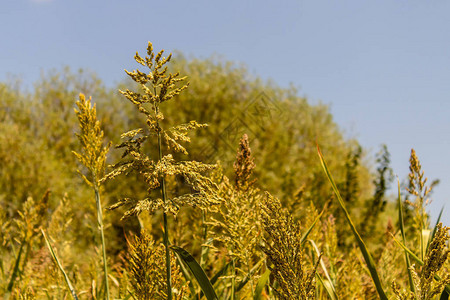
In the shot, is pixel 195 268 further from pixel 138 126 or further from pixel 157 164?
pixel 138 126

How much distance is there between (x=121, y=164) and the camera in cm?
165

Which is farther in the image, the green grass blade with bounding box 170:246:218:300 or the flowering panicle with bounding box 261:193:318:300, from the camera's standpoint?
the green grass blade with bounding box 170:246:218:300

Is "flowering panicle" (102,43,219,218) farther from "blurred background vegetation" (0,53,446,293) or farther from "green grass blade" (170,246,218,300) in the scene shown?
"blurred background vegetation" (0,53,446,293)

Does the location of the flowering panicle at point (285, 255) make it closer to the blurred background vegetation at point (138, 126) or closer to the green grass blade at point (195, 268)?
the green grass blade at point (195, 268)

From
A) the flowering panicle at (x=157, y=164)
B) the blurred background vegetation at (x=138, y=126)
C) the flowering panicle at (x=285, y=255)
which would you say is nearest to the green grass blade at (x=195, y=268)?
the flowering panicle at (x=157, y=164)

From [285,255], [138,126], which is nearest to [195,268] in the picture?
[285,255]

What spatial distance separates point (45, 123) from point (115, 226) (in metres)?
7.55

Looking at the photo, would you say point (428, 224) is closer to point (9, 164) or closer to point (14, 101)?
point (9, 164)

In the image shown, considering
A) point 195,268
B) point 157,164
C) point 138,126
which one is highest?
point 138,126

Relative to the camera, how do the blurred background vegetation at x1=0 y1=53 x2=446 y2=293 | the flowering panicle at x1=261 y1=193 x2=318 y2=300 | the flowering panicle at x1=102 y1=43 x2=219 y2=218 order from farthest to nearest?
the blurred background vegetation at x1=0 y1=53 x2=446 y2=293, the flowering panicle at x1=102 y1=43 x2=219 y2=218, the flowering panicle at x1=261 y1=193 x2=318 y2=300

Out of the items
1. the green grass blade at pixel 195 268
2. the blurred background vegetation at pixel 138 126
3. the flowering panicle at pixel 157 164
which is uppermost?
the blurred background vegetation at pixel 138 126

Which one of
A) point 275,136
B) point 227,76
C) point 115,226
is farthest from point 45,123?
point 275,136

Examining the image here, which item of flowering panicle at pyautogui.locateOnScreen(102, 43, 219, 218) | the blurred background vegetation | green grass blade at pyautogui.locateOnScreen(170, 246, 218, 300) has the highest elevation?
the blurred background vegetation

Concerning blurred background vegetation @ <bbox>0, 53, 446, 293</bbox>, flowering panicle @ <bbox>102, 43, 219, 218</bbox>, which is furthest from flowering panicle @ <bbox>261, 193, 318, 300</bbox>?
blurred background vegetation @ <bbox>0, 53, 446, 293</bbox>
